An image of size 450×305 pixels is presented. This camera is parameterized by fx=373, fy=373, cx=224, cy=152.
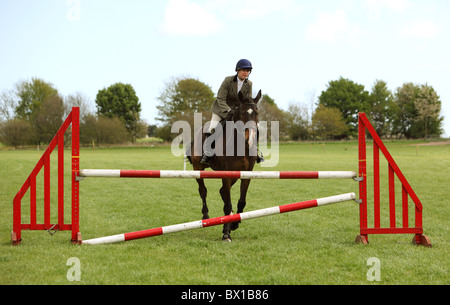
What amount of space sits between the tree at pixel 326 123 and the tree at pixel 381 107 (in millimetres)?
9609

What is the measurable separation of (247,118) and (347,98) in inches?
3050

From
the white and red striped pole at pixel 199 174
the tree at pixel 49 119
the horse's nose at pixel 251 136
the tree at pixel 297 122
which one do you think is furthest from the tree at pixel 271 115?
the white and red striped pole at pixel 199 174

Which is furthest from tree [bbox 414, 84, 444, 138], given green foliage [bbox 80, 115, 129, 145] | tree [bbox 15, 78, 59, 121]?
tree [bbox 15, 78, 59, 121]

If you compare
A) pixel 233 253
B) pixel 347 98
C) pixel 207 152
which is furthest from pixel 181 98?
pixel 233 253

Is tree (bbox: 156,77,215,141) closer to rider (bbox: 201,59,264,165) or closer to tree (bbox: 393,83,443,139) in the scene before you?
tree (bbox: 393,83,443,139)

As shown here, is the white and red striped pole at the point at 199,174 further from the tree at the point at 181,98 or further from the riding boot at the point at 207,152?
the tree at the point at 181,98

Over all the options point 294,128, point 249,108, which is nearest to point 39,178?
point 249,108

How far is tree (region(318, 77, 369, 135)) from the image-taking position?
7756cm

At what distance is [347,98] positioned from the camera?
78062 mm

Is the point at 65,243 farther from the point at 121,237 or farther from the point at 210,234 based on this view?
the point at 210,234

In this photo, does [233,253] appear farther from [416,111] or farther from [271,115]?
[416,111]

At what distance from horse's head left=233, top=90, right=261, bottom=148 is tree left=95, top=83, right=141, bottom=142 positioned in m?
67.8

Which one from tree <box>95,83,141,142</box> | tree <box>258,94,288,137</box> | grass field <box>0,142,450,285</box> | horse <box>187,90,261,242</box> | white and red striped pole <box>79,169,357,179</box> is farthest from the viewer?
tree <box>95,83,141,142</box>
